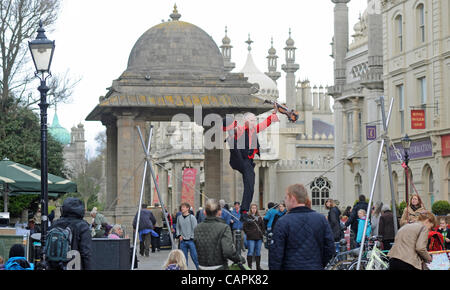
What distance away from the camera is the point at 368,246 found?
18.7 metres

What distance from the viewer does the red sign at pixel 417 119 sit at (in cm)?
4234

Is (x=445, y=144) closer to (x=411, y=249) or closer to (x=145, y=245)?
(x=145, y=245)

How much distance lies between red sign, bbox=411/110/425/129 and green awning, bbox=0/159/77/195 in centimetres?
2250

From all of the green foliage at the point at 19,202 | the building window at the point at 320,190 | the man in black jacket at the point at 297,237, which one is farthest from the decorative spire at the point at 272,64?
the man in black jacket at the point at 297,237

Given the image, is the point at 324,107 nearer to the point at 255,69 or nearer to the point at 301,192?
the point at 255,69

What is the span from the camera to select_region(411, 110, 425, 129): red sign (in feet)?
139

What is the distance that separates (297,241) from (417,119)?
108 ft

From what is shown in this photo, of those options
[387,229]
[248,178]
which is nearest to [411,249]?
[387,229]

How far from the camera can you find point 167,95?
128 ft

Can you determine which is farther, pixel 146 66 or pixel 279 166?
pixel 279 166

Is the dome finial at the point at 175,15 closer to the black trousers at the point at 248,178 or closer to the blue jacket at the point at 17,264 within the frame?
the black trousers at the point at 248,178

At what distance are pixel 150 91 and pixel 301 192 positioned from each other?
95.6ft

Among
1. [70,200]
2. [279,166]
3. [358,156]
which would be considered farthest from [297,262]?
[279,166]
